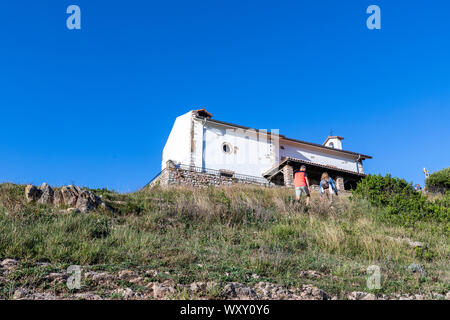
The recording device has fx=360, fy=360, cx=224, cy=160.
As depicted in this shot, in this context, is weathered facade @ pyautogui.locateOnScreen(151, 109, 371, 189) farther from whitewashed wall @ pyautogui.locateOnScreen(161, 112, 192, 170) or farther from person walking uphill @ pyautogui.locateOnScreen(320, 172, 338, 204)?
person walking uphill @ pyautogui.locateOnScreen(320, 172, 338, 204)

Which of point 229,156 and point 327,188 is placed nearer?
point 327,188

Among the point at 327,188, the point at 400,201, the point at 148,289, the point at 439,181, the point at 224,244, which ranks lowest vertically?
the point at 148,289

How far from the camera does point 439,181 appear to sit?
1029 inches

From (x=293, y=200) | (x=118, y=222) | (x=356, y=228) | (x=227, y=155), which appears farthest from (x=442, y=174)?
(x=118, y=222)

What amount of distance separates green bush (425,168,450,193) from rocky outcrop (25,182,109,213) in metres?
25.2

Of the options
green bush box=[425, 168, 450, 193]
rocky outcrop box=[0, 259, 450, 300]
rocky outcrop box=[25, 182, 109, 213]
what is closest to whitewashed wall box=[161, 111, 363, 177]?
green bush box=[425, 168, 450, 193]

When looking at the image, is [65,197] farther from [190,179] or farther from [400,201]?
[190,179]

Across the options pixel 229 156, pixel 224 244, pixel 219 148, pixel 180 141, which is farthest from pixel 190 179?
pixel 224 244

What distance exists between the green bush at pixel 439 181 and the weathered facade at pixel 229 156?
19.3ft

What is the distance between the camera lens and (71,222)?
6.89 m

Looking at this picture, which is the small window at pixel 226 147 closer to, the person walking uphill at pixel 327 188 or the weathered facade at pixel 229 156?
the weathered facade at pixel 229 156

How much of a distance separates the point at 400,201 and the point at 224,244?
7754 mm

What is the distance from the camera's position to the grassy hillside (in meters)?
5.13
